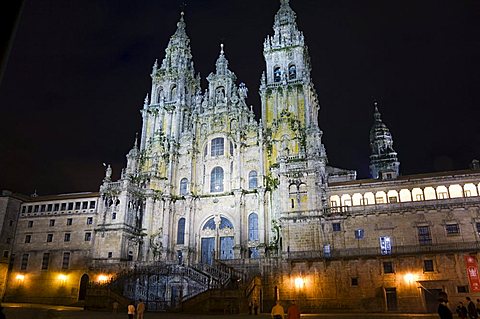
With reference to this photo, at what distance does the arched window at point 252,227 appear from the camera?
49219 millimetres

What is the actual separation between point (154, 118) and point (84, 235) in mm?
19585

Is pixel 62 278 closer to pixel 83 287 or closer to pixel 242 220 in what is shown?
pixel 83 287

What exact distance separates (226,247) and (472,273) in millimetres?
26834

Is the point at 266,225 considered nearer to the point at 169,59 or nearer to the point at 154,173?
the point at 154,173

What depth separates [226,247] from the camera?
50.1 metres

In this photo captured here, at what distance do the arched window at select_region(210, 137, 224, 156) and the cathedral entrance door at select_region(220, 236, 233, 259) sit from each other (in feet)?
38.9

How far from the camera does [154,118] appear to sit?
59875 millimetres

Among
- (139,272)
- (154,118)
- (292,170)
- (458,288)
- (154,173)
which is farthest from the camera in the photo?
(154,118)

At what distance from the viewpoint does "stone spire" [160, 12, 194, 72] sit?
62.8 meters

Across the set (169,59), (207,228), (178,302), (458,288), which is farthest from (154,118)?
(458,288)

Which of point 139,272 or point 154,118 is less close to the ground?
point 154,118

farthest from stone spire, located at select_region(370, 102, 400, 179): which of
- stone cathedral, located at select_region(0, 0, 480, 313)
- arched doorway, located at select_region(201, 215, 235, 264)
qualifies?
arched doorway, located at select_region(201, 215, 235, 264)

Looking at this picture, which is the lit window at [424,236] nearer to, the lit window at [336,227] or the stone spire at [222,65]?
the lit window at [336,227]

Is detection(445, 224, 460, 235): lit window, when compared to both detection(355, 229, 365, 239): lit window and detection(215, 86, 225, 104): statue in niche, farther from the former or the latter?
detection(215, 86, 225, 104): statue in niche
